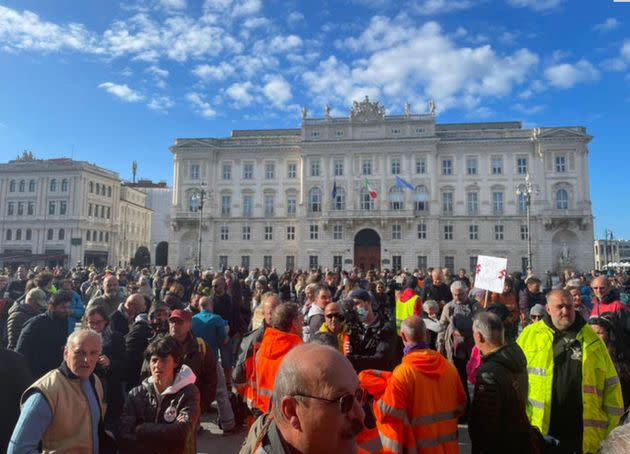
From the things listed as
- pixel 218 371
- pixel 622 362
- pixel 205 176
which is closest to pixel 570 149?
pixel 205 176

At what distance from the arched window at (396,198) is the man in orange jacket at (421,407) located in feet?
132

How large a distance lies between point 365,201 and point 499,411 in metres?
40.6

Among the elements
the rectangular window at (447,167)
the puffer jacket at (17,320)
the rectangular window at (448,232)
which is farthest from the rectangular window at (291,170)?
the puffer jacket at (17,320)

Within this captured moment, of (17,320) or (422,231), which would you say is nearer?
(17,320)

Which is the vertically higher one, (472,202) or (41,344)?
(472,202)

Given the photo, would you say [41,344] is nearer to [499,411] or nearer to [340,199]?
[499,411]

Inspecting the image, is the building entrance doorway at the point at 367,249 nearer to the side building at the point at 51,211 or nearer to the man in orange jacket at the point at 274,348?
the side building at the point at 51,211

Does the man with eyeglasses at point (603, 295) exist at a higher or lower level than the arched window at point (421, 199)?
lower

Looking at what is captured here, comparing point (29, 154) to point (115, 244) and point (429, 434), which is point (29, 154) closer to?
point (115, 244)

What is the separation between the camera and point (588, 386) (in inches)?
146

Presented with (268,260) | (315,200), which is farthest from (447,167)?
(268,260)

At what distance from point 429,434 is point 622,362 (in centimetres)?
340

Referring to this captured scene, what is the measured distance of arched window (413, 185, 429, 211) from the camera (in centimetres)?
4262

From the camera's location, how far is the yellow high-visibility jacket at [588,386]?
11.9 feet
